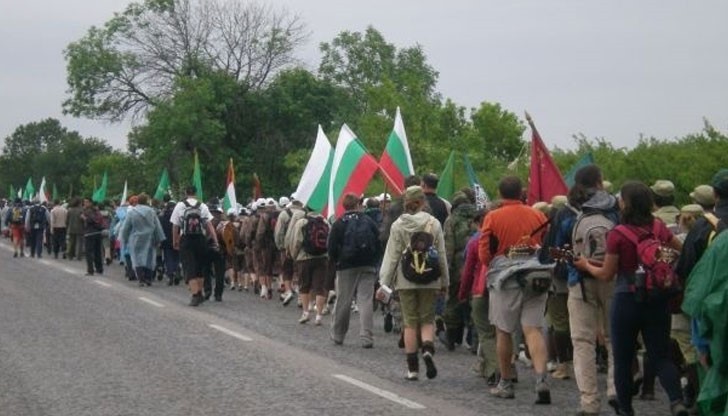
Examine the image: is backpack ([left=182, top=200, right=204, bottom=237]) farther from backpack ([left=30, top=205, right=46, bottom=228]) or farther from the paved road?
backpack ([left=30, top=205, right=46, bottom=228])

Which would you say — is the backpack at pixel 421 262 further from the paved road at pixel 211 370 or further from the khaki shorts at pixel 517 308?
the khaki shorts at pixel 517 308

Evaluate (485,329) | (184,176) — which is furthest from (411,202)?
(184,176)

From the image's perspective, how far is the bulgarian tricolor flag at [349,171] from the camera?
19250 millimetres

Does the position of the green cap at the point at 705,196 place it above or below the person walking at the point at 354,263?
above

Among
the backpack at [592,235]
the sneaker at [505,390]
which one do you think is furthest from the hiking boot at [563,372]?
the backpack at [592,235]

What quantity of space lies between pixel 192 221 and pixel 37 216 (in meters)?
18.5

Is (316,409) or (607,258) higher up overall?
(607,258)

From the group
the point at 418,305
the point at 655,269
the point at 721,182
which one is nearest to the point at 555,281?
the point at 418,305

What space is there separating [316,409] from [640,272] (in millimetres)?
2832

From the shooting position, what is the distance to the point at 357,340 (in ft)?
55.0

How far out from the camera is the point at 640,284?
957 centimetres

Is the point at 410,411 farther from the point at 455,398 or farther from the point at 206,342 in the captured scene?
the point at 206,342

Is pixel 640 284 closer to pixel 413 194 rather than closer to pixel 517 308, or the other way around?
pixel 517 308

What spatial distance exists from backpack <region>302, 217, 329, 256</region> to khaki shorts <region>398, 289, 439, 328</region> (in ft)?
19.2
